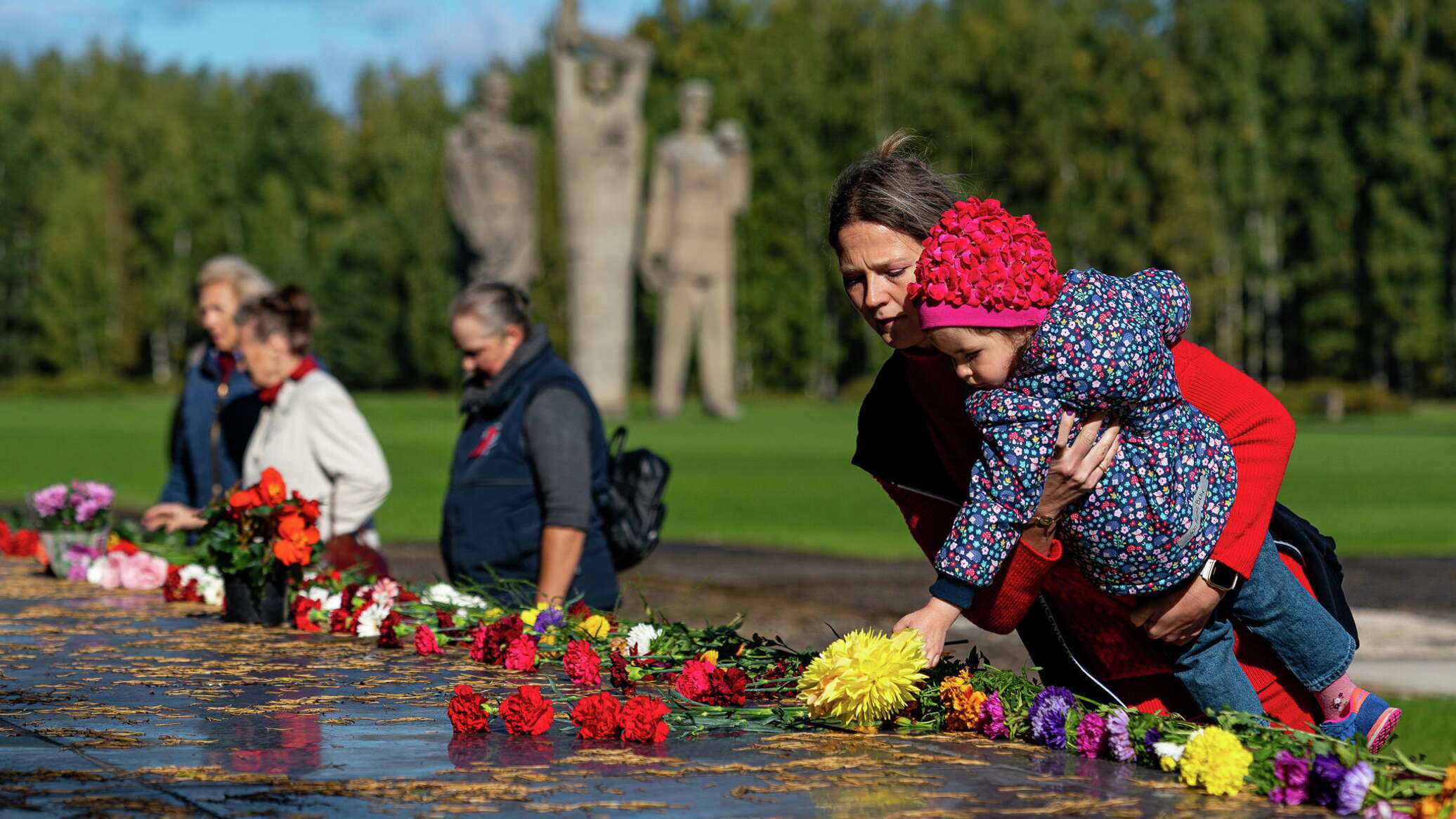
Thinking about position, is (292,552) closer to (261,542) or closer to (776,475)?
(261,542)

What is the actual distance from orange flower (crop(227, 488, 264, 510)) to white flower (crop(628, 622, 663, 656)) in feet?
4.65

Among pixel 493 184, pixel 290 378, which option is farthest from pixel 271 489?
pixel 493 184

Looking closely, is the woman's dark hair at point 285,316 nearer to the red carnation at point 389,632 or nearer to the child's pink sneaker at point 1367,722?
the red carnation at point 389,632

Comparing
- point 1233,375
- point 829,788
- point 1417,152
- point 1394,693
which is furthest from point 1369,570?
point 1417,152

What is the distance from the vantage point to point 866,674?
3299mm

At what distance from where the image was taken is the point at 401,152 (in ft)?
243

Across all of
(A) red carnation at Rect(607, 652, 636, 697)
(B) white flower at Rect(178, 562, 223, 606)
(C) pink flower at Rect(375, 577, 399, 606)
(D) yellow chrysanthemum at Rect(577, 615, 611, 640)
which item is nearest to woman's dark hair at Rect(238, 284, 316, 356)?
(B) white flower at Rect(178, 562, 223, 606)

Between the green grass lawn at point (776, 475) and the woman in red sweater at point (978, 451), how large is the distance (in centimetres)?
952

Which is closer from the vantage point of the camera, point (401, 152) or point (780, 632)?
point (780, 632)

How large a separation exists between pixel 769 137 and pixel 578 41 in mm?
25309

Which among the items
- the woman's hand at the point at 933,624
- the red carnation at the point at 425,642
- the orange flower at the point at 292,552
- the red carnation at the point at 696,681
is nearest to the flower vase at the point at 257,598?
the orange flower at the point at 292,552

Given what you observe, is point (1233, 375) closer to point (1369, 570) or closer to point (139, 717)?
point (139, 717)

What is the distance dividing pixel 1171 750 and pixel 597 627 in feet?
5.99

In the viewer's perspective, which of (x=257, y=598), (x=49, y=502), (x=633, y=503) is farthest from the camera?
(x=49, y=502)
